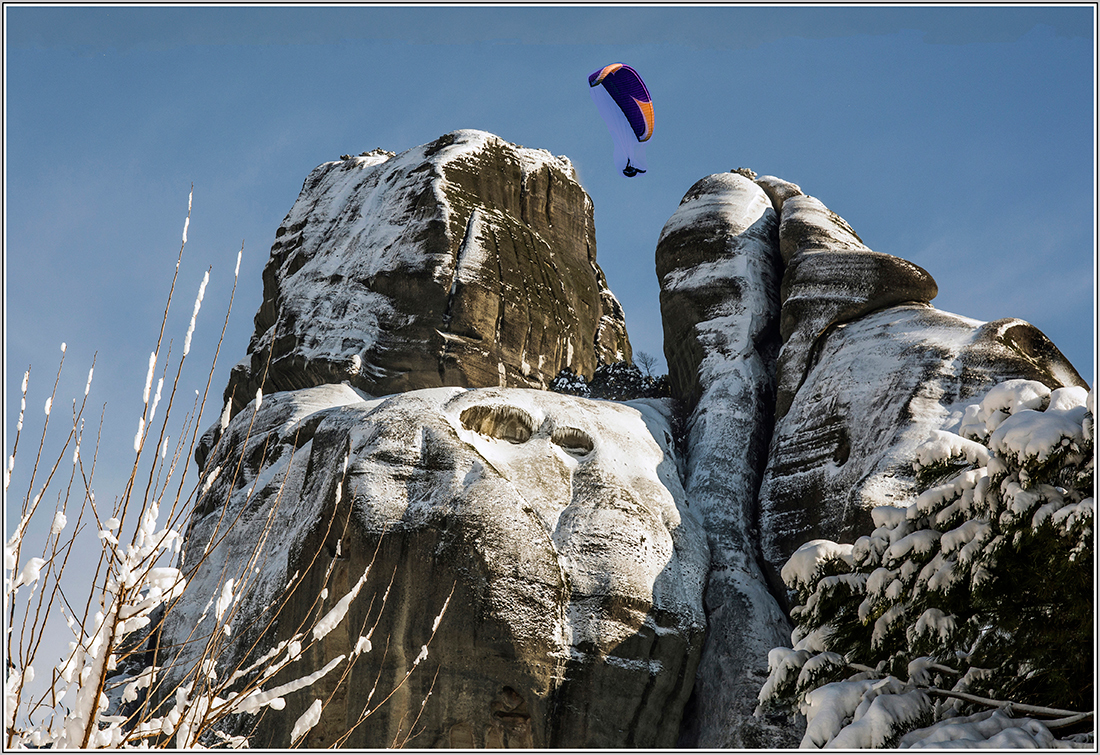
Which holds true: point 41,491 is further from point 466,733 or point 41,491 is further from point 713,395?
point 713,395

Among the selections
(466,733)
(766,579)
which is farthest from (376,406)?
(766,579)

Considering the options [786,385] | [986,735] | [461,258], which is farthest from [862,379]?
[986,735]

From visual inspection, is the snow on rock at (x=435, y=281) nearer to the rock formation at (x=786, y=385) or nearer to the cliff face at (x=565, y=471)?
the cliff face at (x=565, y=471)

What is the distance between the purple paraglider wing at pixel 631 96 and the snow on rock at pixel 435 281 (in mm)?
6904

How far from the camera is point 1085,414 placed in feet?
22.6

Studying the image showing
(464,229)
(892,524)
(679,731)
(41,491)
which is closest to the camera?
(41,491)

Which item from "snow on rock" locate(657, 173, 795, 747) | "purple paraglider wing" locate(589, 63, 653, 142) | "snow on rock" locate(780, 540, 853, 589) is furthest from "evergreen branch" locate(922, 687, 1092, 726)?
"purple paraglider wing" locate(589, 63, 653, 142)

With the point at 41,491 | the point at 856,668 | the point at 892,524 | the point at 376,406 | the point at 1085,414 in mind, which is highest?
the point at 376,406

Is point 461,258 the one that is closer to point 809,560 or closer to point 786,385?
point 786,385

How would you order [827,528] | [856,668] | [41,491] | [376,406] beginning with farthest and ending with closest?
[376,406]
[827,528]
[856,668]
[41,491]

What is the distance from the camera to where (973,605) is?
24.3ft

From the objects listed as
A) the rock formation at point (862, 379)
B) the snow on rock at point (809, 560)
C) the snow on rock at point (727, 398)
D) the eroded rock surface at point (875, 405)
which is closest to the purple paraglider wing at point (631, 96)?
the snow on rock at point (727, 398)

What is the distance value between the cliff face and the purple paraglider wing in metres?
3.92

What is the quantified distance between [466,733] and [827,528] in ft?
25.5
